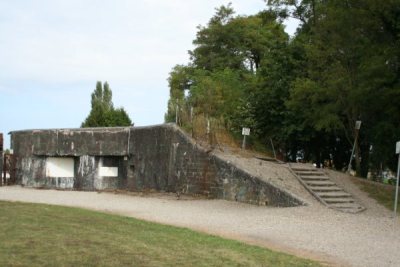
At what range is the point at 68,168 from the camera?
25.4 metres

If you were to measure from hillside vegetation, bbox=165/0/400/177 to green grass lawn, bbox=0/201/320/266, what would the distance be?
10.4 m

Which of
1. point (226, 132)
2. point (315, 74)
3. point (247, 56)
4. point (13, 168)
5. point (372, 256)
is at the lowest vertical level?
point (372, 256)

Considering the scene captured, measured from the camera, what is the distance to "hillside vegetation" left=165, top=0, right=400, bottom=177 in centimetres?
1912

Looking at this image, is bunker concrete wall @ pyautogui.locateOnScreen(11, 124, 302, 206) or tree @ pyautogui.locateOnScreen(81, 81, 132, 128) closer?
bunker concrete wall @ pyautogui.locateOnScreen(11, 124, 302, 206)

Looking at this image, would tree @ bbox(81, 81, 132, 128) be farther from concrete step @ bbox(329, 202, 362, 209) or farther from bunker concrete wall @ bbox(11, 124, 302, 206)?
concrete step @ bbox(329, 202, 362, 209)

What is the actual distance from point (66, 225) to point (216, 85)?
24874mm

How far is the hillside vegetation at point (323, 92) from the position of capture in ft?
62.7

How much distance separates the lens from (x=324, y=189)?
1892cm

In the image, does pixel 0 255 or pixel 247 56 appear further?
pixel 247 56

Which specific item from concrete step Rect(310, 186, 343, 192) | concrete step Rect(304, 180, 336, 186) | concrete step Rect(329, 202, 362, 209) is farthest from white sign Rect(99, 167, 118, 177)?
concrete step Rect(329, 202, 362, 209)

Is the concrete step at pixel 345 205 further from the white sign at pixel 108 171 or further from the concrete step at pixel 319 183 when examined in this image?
the white sign at pixel 108 171

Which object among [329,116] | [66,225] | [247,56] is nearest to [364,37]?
[329,116]

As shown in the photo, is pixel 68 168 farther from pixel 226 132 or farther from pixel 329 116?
pixel 329 116

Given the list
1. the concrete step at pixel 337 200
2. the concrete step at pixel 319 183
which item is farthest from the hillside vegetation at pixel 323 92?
the concrete step at pixel 337 200
